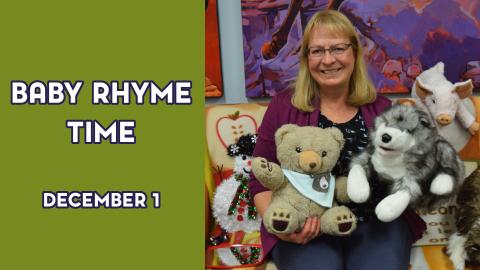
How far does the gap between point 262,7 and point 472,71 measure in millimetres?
804

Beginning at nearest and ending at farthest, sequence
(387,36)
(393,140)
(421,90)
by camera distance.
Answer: (393,140) < (421,90) < (387,36)

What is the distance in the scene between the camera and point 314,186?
1079 mm

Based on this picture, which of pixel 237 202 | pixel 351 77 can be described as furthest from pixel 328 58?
pixel 237 202

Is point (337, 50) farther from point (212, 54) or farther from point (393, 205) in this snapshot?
point (212, 54)

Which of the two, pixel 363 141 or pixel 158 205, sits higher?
pixel 363 141

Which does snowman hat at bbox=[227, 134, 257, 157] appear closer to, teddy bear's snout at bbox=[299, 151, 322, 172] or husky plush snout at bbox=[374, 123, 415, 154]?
teddy bear's snout at bbox=[299, 151, 322, 172]

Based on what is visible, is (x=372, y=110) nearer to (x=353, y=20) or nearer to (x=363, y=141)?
(x=363, y=141)

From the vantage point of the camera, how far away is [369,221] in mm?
1129

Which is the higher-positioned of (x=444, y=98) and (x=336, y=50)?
(x=336, y=50)

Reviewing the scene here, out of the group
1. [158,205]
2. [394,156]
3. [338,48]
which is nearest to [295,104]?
[338,48]

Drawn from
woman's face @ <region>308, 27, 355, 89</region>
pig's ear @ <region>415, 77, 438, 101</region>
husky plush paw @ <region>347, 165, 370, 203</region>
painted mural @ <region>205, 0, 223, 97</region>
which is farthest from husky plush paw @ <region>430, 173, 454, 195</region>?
painted mural @ <region>205, 0, 223, 97</region>

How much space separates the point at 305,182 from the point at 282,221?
12cm

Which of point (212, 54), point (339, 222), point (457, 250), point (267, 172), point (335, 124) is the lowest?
point (457, 250)

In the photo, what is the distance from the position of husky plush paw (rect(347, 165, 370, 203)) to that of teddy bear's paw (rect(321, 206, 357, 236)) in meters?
0.04
